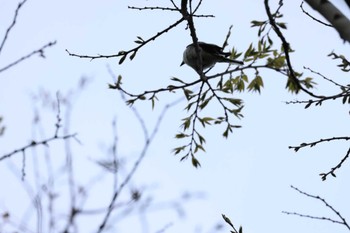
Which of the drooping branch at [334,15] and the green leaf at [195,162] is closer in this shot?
the drooping branch at [334,15]

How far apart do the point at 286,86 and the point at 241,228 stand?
4.61 ft

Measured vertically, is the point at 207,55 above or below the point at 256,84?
above

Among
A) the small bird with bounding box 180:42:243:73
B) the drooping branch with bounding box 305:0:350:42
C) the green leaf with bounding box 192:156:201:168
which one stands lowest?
the drooping branch with bounding box 305:0:350:42

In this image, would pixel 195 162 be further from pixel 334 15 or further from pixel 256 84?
pixel 334 15

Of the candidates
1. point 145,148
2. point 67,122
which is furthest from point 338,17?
point 67,122

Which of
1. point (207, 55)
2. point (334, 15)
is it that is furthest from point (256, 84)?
point (334, 15)

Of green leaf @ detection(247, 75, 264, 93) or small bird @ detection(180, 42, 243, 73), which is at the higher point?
small bird @ detection(180, 42, 243, 73)

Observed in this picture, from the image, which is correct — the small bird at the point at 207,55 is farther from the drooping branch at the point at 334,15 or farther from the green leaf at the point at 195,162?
the drooping branch at the point at 334,15

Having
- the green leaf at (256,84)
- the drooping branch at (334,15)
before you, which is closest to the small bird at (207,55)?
the green leaf at (256,84)

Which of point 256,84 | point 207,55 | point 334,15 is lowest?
point 334,15

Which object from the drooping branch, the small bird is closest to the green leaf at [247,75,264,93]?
the small bird

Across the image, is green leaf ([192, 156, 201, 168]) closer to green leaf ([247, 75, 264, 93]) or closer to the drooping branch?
green leaf ([247, 75, 264, 93])

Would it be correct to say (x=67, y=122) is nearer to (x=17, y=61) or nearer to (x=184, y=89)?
(x=184, y=89)

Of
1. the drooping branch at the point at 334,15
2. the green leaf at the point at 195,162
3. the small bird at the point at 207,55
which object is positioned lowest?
the drooping branch at the point at 334,15
